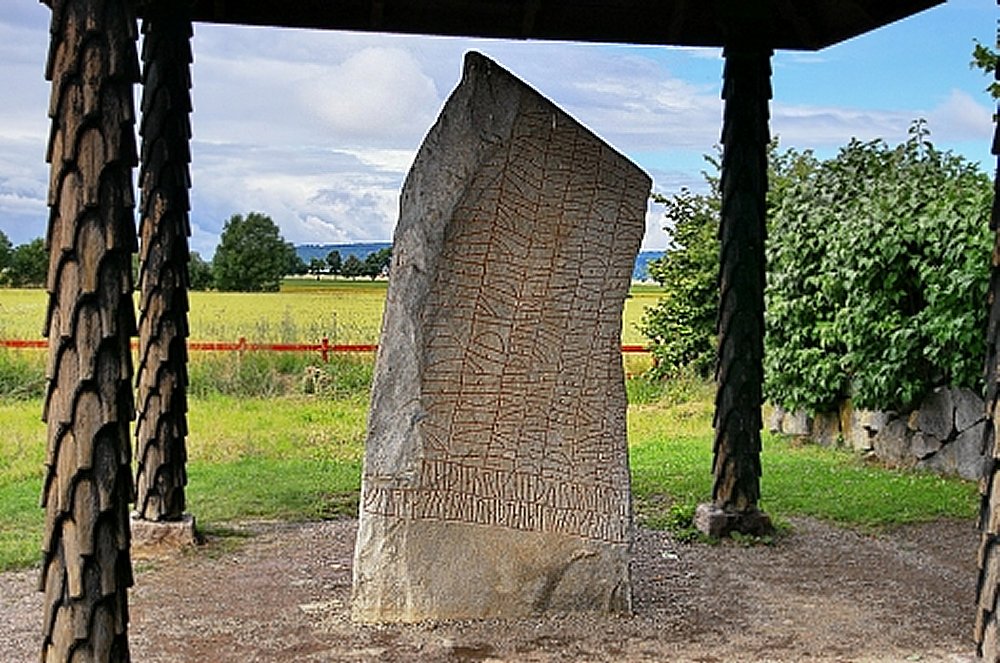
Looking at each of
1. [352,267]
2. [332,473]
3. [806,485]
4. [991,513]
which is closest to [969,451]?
[806,485]

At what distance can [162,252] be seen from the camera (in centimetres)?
673

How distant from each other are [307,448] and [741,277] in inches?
206

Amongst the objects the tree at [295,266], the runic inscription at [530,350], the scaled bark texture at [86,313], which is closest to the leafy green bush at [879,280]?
the runic inscription at [530,350]

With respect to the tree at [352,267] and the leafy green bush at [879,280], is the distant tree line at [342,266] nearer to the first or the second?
the tree at [352,267]

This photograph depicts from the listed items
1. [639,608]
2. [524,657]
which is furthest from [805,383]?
[524,657]

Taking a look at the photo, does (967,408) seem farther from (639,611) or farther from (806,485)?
(639,611)

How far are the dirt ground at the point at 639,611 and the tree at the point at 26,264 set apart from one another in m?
13.0

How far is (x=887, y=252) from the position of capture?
9.80 metres

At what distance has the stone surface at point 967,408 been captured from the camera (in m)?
9.27

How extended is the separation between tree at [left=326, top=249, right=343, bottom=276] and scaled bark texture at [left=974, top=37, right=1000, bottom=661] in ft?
51.6

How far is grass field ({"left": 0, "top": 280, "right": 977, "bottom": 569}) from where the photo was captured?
8.38 meters

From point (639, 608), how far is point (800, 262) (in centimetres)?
598

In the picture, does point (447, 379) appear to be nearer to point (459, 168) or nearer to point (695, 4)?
point (459, 168)

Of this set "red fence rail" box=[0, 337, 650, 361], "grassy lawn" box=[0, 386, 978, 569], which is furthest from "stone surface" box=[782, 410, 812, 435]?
"red fence rail" box=[0, 337, 650, 361]
